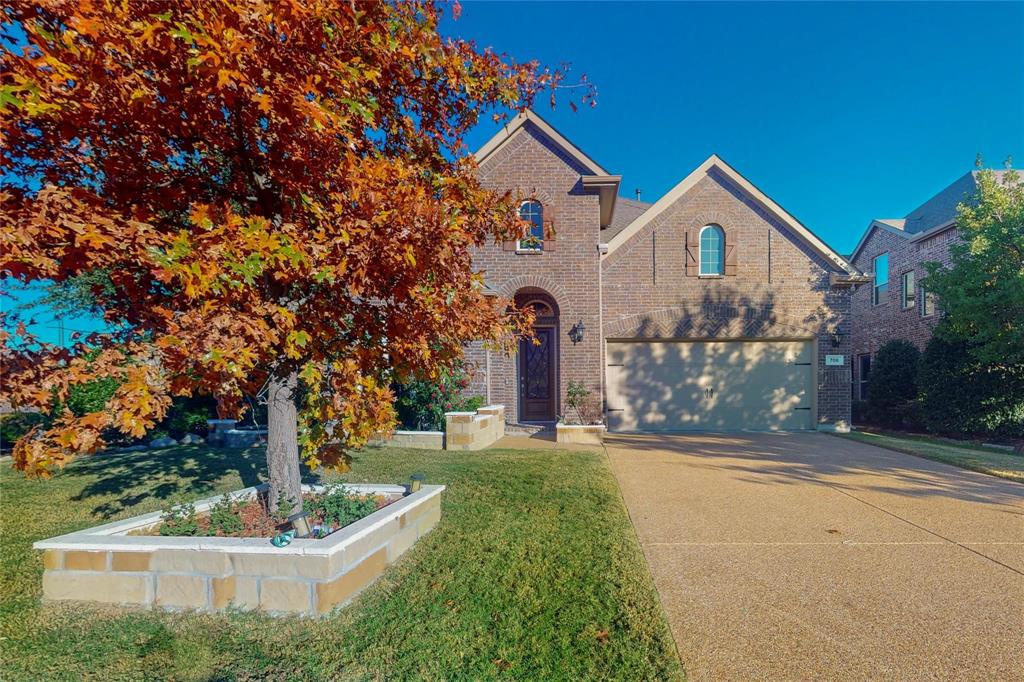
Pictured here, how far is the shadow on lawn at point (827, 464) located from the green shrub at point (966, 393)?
11.8ft

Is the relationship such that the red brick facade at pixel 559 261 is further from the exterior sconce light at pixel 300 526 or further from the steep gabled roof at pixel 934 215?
the steep gabled roof at pixel 934 215

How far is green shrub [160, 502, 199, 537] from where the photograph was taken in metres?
3.52

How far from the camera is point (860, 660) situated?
262 cm

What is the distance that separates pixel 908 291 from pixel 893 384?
4.44 meters

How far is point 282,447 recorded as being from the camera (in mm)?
4148

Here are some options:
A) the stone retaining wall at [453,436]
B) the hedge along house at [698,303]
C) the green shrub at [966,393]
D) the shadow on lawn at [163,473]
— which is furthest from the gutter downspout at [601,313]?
the green shrub at [966,393]

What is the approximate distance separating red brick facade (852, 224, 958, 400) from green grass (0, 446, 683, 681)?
50.6 feet

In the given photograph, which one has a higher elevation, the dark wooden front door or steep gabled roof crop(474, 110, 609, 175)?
steep gabled roof crop(474, 110, 609, 175)

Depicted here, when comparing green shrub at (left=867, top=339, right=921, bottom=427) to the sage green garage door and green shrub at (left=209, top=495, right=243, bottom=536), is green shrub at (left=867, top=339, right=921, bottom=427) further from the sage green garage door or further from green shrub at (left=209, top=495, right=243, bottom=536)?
green shrub at (left=209, top=495, right=243, bottom=536)

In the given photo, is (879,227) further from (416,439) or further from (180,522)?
(180,522)

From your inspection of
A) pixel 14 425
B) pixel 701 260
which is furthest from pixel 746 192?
pixel 14 425

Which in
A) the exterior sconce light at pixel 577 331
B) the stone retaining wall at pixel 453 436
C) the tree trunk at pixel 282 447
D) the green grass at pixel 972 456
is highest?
the exterior sconce light at pixel 577 331

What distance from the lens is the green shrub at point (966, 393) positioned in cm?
1133

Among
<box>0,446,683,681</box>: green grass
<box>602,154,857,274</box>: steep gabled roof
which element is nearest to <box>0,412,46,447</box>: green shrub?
<box>0,446,683,681</box>: green grass
